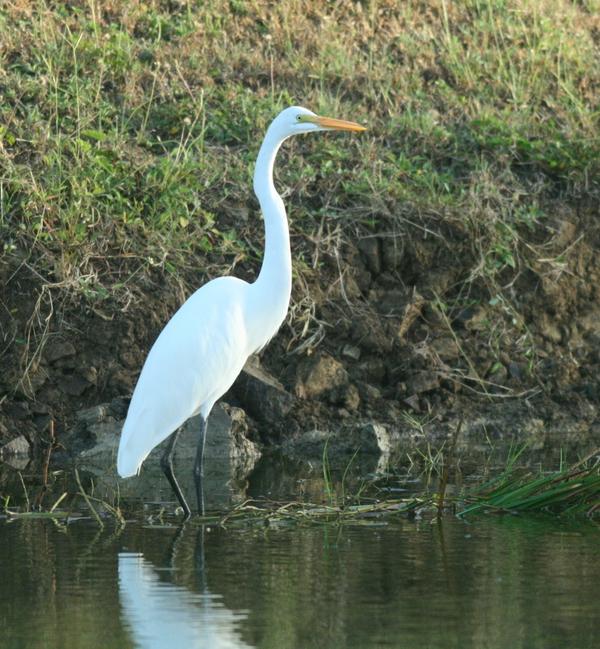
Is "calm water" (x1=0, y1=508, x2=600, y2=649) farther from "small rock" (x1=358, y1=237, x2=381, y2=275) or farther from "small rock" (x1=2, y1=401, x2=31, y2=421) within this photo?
"small rock" (x1=358, y1=237, x2=381, y2=275)

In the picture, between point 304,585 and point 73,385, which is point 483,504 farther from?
point 73,385

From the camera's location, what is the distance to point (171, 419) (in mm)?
6242

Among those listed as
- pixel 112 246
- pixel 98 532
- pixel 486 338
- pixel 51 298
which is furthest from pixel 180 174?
pixel 98 532

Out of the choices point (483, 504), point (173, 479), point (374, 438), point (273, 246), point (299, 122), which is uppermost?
point (299, 122)

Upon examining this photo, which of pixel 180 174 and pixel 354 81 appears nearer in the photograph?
pixel 180 174

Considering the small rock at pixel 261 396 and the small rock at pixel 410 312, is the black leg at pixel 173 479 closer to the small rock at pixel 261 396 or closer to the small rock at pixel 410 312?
the small rock at pixel 261 396

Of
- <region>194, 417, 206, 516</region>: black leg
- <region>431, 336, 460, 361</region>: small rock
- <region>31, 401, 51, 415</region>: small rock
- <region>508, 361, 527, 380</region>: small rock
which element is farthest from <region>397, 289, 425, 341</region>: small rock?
<region>194, 417, 206, 516</region>: black leg

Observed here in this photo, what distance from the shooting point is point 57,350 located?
7.92 metres

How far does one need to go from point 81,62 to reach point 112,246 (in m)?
2.09

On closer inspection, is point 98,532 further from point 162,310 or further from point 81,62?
point 81,62

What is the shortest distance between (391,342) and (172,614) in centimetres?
423

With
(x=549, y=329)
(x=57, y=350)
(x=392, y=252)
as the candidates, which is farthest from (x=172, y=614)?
(x=549, y=329)

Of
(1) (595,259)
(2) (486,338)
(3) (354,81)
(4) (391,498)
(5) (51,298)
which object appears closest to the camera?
(4) (391,498)

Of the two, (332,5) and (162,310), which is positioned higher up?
(332,5)
